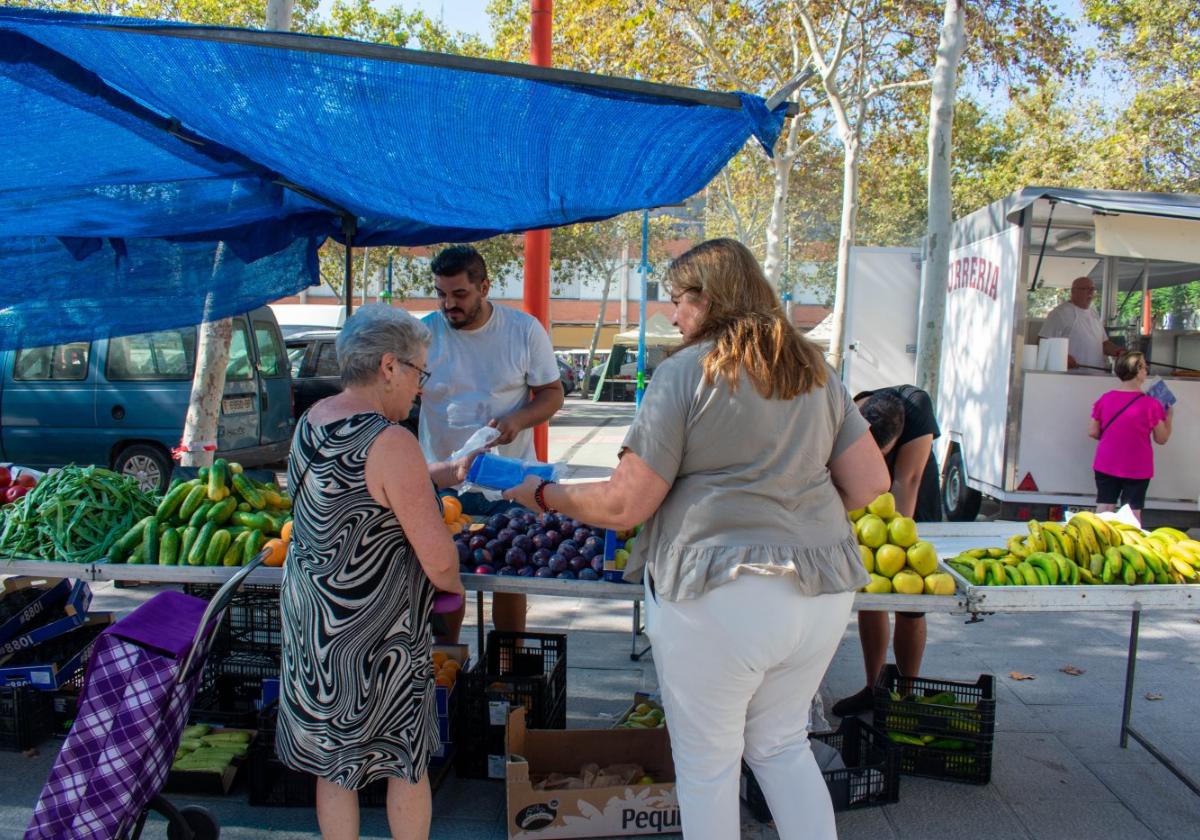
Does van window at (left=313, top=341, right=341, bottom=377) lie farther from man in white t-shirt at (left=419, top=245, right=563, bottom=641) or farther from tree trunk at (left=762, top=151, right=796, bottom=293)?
man in white t-shirt at (left=419, top=245, right=563, bottom=641)

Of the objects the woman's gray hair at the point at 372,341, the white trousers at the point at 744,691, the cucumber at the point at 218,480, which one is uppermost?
the woman's gray hair at the point at 372,341

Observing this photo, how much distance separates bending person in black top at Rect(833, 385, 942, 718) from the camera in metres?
3.68

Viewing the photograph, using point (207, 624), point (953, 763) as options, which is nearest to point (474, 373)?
point (207, 624)

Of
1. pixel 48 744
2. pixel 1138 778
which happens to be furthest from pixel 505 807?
pixel 1138 778

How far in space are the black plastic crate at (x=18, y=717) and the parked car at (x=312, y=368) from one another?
29.9 ft

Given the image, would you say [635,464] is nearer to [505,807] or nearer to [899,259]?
[505,807]

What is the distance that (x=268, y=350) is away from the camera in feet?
35.6

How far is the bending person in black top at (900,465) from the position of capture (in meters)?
3.68

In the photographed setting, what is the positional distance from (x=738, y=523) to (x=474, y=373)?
221 centimetres

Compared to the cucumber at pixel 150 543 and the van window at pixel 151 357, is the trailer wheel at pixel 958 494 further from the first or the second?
the van window at pixel 151 357

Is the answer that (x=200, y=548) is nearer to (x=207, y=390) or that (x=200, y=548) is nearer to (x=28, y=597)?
(x=28, y=597)

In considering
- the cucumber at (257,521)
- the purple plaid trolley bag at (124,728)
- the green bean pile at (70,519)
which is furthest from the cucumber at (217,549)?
the purple plaid trolley bag at (124,728)

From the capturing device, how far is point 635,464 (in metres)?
2.32

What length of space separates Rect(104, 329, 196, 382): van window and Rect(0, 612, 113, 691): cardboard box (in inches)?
236
